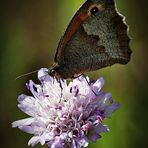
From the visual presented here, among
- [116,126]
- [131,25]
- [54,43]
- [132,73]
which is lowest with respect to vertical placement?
[116,126]

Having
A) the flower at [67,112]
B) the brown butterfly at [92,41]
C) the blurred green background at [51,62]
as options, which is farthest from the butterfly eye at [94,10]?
the blurred green background at [51,62]

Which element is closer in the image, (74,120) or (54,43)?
(74,120)

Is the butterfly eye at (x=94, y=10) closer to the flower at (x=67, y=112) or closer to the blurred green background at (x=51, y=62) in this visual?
the flower at (x=67, y=112)

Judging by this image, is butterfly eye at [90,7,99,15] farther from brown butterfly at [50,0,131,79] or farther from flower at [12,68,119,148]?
flower at [12,68,119,148]

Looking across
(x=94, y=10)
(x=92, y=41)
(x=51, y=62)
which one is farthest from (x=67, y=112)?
(x=51, y=62)

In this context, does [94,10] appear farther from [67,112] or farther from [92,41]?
[67,112]

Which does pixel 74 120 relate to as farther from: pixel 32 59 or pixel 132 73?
pixel 32 59

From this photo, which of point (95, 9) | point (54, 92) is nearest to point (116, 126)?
point (54, 92)
